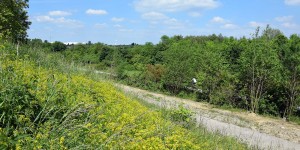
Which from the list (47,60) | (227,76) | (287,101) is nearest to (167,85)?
(227,76)

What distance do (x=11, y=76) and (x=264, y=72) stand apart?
16012 millimetres

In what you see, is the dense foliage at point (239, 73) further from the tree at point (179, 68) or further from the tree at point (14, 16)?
the tree at point (14, 16)

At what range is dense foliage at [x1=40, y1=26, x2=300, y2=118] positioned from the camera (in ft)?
58.7

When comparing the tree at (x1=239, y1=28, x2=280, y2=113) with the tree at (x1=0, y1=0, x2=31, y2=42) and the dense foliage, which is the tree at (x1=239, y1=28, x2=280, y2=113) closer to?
the dense foliage

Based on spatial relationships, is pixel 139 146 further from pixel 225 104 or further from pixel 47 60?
pixel 225 104

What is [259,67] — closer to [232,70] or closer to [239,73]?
[239,73]

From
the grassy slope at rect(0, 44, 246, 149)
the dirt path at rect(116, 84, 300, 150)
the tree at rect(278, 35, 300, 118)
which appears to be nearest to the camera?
the grassy slope at rect(0, 44, 246, 149)

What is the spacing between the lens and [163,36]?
4544cm

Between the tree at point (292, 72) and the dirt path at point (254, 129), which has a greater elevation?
the tree at point (292, 72)

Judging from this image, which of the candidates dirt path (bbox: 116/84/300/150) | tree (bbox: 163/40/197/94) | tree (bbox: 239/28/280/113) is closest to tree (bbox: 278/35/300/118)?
tree (bbox: 239/28/280/113)

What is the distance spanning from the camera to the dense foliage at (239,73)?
17.9 m

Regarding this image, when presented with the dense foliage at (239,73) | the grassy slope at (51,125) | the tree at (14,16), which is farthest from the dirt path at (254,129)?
the tree at (14,16)

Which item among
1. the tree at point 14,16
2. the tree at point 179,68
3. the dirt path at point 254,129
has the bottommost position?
the dirt path at point 254,129

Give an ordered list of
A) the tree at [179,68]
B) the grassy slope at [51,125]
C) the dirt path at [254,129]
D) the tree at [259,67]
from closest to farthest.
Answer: the grassy slope at [51,125]
the dirt path at [254,129]
the tree at [259,67]
the tree at [179,68]
